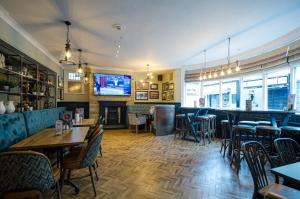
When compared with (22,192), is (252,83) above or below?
above

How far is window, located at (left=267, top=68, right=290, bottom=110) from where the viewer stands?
Result: 409 centimetres

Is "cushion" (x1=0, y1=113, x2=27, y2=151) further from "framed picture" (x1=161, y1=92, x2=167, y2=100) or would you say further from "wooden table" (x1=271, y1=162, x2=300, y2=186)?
"framed picture" (x1=161, y1=92, x2=167, y2=100)

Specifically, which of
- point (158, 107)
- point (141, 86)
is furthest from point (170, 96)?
point (141, 86)

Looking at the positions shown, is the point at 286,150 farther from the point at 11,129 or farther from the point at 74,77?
the point at 74,77

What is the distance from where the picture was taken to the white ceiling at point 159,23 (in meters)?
2.62

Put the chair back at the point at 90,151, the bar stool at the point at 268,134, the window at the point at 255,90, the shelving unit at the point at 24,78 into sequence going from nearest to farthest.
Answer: the chair back at the point at 90,151
the bar stool at the point at 268,134
the shelving unit at the point at 24,78
the window at the point at 255,90

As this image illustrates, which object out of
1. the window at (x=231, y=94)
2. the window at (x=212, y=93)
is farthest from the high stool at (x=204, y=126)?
the window at (x=212, y=93)

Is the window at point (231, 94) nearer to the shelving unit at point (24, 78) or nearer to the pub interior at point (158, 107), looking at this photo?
the pub interior at point (158, 107)

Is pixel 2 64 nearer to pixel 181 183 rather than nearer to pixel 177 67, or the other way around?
pixel 181 183

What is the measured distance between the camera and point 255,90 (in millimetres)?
4977

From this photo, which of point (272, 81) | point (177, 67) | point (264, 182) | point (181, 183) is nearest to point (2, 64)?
point (181, 183)

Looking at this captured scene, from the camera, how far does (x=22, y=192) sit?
1425mm

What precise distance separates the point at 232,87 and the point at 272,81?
1.33m

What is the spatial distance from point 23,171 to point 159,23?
10.1 feet
